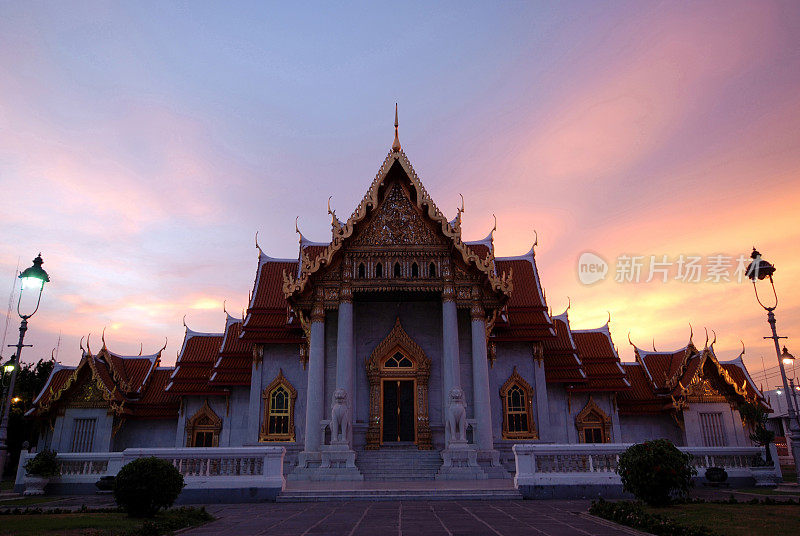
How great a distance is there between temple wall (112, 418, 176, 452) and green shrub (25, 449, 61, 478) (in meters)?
9.18

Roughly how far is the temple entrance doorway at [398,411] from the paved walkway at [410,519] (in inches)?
296

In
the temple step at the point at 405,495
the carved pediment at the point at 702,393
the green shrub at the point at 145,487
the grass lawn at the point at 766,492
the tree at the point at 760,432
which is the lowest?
the grass lawn at the point at 766,492

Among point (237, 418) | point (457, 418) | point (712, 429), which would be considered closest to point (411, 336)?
point (457, 418)

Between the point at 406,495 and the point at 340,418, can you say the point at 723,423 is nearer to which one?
the point at 340,418

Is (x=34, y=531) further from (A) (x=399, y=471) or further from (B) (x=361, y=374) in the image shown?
(B) (x=361, y=374)

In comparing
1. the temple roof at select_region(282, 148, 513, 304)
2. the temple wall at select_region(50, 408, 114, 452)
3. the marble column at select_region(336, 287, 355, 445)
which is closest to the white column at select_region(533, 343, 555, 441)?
the temple roof at select_region(282, 148, 513, 304)

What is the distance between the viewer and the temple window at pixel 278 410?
22.0 metres

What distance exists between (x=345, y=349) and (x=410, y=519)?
10.2 m

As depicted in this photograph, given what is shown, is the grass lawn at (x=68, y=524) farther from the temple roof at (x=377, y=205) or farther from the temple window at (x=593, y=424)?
the temple window at (x=593, y=424)

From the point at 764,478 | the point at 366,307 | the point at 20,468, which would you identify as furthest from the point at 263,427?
the point at 764,478

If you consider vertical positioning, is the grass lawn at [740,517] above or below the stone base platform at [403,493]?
above

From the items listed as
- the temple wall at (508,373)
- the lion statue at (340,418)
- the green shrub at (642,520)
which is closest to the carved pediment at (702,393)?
the temple wall at (508,373)

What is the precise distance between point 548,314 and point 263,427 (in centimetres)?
1296

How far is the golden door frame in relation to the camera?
805 inches
